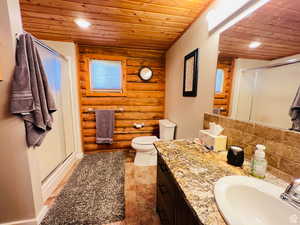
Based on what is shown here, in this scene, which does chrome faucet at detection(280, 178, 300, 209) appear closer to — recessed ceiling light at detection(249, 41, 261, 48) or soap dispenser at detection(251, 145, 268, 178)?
soap dispenser at detection(251, 145, 268, 178)

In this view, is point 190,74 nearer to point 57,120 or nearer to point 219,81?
point 219,81

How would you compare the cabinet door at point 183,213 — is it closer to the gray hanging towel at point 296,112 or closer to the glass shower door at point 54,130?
the gray hanging towel at point 296,112

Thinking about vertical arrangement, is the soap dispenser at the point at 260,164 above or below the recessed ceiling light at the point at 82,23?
below

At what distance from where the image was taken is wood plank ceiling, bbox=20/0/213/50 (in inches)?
52.1

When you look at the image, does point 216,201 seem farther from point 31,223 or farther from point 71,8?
point 71,8

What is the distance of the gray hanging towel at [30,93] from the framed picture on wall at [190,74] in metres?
1.54

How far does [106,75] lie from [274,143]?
2.62m

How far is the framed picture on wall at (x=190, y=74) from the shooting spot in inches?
59.8

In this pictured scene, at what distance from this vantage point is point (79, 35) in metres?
2.04

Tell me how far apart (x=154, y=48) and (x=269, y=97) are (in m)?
2.21

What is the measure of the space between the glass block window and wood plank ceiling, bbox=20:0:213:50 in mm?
451

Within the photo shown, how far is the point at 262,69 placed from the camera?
840 mm

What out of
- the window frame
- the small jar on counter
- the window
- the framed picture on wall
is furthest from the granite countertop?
the window frame

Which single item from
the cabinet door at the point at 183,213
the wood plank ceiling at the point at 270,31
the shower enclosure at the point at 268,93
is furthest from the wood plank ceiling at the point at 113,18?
the cabinet door at the point at 183,213
